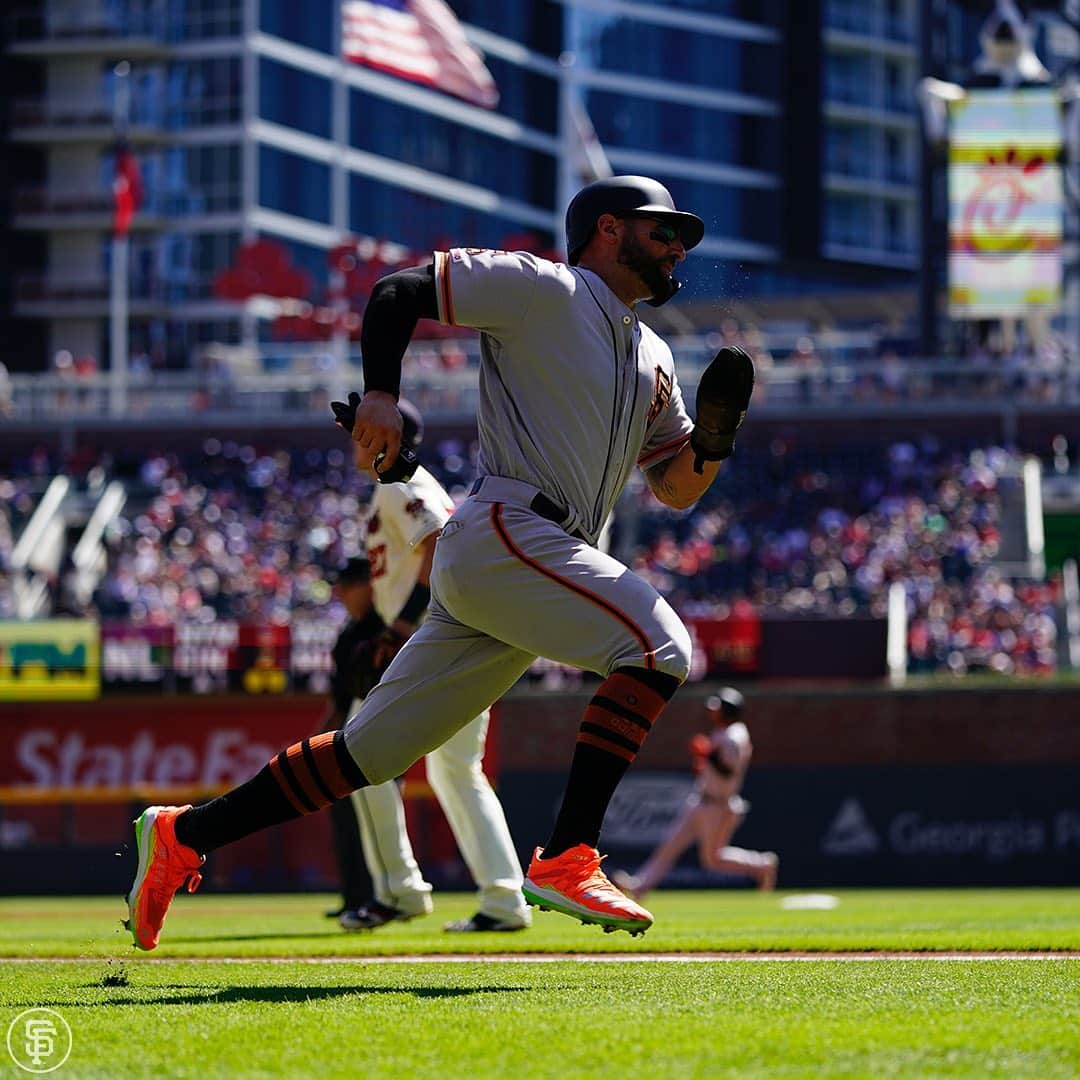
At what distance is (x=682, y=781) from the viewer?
79.5 feet

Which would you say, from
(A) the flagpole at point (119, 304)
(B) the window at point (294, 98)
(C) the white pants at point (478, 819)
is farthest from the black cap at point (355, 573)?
(B) the window at point (294, 98)

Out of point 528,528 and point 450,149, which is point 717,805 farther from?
point 450,149

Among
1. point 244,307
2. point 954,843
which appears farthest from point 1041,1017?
point 244,307

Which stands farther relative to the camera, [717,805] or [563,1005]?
[717,805]

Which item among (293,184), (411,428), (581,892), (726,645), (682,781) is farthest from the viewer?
(293,184)

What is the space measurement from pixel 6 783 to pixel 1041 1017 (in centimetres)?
2151

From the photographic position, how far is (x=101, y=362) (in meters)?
72.6

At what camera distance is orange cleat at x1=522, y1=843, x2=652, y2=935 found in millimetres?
5730

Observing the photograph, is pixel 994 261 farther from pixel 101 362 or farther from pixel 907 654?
pixel 101 362

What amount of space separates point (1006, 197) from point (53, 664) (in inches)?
985

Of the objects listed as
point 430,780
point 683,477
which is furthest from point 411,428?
point 683,477

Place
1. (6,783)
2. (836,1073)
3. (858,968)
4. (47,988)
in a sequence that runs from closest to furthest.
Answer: (836,1073), (47,988), (858,968), (6,783)

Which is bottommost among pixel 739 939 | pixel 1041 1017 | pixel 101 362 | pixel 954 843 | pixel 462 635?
pixel 954 843

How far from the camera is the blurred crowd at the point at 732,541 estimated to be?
107ft
